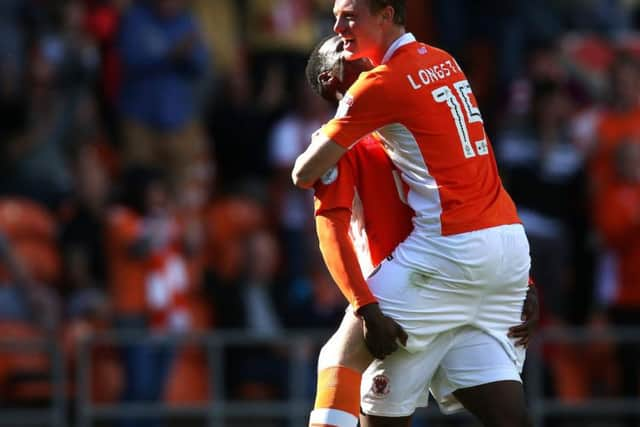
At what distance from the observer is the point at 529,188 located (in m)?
10.8

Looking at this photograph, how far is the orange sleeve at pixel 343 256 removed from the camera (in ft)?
19.1

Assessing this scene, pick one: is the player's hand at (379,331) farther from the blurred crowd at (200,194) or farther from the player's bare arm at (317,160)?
the blurred crowd at (200,194)

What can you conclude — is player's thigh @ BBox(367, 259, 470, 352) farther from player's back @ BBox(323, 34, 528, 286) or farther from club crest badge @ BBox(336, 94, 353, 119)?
club crest badge @ BBox(336, 94, 353, 119)

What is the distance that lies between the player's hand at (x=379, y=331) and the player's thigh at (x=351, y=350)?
0.35 ft

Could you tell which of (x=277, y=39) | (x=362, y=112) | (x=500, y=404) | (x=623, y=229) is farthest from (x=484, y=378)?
(x=277, y=39)

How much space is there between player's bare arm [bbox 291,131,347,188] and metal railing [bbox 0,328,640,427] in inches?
170

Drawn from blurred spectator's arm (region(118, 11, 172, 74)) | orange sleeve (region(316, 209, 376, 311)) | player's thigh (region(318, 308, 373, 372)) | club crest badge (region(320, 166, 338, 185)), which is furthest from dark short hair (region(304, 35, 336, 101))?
blurred spectator's arm (region(118, 11, 172, 74))

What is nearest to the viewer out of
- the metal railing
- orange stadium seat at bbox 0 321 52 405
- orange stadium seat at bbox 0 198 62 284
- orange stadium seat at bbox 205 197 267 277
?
the metal railing

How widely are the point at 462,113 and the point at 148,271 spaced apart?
196 inches

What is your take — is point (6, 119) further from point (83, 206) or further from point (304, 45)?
A: point (304, 45)

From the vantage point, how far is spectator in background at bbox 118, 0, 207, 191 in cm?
1135

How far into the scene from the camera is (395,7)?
5.95 meters

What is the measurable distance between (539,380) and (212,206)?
2700 mm

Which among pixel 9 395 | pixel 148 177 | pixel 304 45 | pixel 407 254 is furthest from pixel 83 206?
pixel 407 254
